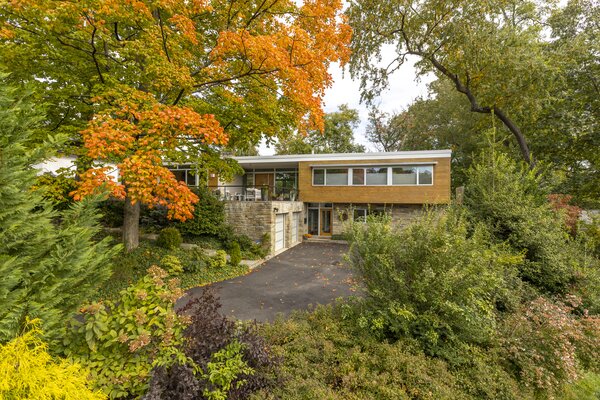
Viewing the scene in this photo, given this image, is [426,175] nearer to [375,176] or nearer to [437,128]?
[375,176]

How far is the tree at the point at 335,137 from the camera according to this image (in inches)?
1097

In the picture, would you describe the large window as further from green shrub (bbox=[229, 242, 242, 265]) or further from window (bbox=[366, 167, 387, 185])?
green shrub (bbox=[229, 242, 242, 265])

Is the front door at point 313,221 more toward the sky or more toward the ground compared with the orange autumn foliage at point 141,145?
more toward the ground

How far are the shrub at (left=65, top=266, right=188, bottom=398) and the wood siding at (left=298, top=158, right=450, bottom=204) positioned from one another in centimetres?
1491

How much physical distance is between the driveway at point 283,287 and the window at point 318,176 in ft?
20.6

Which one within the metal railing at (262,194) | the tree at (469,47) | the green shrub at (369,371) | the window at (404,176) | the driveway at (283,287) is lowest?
the driveway at (283,287)

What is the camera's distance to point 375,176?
16.9 meters

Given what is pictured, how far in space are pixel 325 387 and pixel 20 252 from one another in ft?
13.3

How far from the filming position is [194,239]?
12.5 metres

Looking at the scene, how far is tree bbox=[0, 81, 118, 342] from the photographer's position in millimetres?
2689

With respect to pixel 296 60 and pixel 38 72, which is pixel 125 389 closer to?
pixel 296 60

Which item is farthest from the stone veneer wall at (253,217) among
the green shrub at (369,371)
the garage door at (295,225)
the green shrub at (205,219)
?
the green shrub at (369,371)

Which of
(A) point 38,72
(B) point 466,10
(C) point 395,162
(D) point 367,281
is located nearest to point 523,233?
(D) point 367,281

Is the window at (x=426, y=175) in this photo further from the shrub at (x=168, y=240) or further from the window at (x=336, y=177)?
the shrub at (x=168, y=240)
